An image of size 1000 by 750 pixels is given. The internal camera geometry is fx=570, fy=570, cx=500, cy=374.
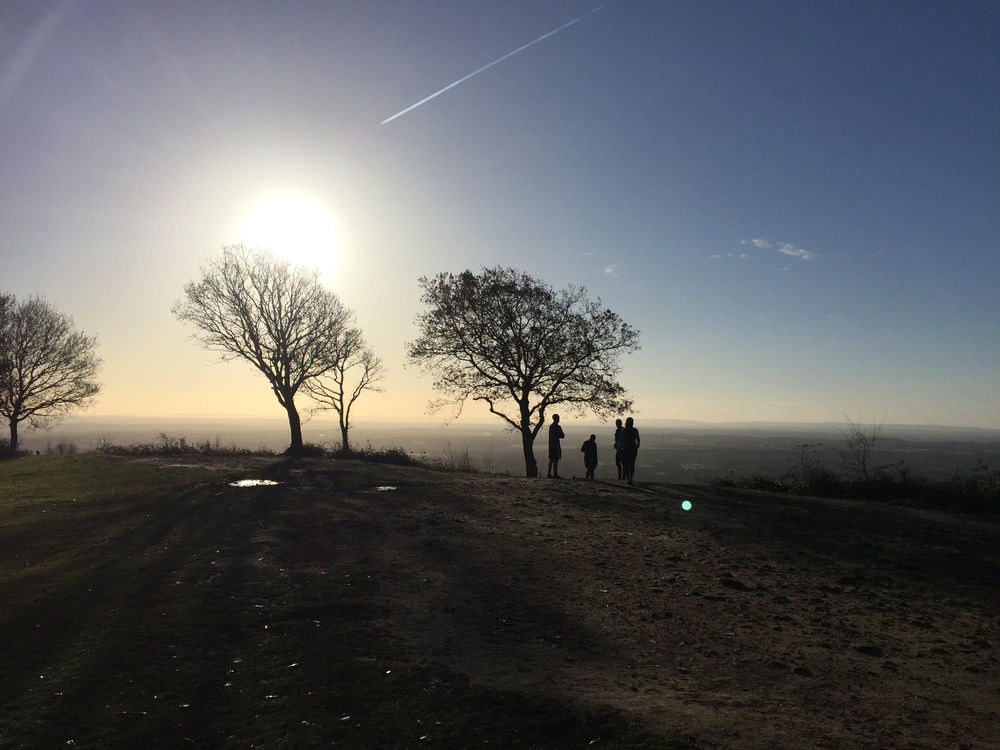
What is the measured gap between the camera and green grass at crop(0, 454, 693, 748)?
4.73m

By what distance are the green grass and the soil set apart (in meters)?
0.48

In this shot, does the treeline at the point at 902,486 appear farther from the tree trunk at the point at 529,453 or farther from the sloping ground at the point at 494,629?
the tree trunk at the point at 529,453

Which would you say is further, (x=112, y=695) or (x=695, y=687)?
(x=695, y=687)

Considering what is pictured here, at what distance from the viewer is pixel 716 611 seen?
820 cm

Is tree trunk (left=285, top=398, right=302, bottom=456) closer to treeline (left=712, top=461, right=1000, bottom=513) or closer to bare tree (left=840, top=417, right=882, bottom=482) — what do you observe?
treeline (left=712, top=461, right=1000, bottom=513)

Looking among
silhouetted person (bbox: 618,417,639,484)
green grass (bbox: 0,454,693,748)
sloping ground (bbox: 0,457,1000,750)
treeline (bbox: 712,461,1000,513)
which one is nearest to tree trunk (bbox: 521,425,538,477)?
silhouetted person (bbox: 618,417,639,484)

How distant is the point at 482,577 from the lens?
953 cm

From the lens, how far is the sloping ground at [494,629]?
488cm

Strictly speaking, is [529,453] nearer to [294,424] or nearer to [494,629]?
[294,424]

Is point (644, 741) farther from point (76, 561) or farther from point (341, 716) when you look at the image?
point (76, 561)

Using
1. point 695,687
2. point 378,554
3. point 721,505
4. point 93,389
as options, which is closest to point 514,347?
point 721,505

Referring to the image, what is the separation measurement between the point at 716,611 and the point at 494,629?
3.30 m

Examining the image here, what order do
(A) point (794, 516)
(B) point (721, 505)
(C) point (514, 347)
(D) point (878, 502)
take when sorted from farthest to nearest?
1. (C) point (514, 347)
2. (D) point (878, 502)
3. (B) point (721, 505)
4. (A) point (794, 516)

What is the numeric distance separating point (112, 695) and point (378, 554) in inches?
225
